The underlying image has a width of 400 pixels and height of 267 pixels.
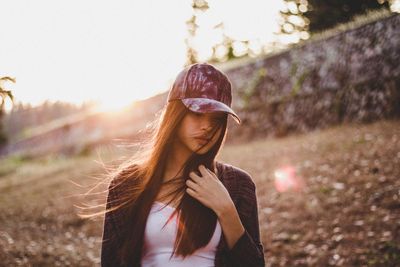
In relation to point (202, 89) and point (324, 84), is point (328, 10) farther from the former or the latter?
point (202, 89)

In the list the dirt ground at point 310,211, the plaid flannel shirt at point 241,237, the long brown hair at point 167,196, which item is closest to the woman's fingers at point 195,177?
the long brown hair at point 167,196

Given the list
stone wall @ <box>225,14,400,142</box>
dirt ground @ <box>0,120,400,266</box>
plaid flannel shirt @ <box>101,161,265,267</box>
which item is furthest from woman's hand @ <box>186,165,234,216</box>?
stone wall @ <box>225,14,400,142</box>

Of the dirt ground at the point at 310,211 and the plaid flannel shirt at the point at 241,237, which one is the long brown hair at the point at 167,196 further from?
the dirt ground at the point at 310,211

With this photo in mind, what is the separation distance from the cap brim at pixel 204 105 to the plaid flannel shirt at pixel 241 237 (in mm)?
492

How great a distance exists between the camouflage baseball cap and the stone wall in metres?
8.36

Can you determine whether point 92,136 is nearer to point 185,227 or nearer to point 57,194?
point 57,194

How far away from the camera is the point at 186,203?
78.5 inches

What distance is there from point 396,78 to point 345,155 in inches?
125

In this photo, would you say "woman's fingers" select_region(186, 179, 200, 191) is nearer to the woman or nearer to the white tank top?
the woman

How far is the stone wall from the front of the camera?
930 cm

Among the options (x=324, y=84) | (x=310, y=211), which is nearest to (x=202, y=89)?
(x=310, y=211)

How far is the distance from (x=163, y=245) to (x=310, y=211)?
4.17 m

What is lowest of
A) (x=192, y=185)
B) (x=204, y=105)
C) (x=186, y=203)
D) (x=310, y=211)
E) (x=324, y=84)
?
(x=310, y=211)

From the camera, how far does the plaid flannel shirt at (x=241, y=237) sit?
195cm
